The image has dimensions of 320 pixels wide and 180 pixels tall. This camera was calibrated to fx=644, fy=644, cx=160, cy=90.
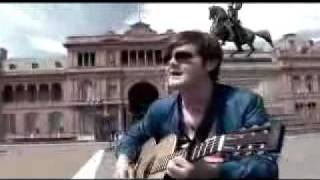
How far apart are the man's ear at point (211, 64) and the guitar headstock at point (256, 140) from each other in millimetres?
243

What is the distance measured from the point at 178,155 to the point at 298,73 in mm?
78718

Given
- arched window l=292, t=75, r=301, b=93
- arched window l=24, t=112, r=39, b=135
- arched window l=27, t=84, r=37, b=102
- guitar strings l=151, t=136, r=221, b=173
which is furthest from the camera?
arched window l=27, t=84, r=37, b=102

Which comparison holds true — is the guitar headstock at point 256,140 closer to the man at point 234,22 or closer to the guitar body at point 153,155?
the guitar body at point 153,155

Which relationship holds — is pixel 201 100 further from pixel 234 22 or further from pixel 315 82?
pixel 315 82

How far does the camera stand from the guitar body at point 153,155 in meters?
1.96

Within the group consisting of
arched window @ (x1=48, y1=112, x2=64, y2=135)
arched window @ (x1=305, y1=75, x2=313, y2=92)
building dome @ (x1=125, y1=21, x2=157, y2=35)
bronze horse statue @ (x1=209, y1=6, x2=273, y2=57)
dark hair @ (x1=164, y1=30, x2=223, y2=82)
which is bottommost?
arched window @ (x1=48, y1=112, x2=64, y2=135)

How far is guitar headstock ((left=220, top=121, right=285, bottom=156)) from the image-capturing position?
1678 mm

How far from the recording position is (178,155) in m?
1.89

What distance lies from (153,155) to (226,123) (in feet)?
1.07

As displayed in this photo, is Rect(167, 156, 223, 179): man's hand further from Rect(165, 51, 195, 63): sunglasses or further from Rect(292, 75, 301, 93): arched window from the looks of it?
Rect(292, 75, 301, 93): arched window

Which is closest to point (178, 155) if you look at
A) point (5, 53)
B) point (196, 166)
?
point (196, 166)

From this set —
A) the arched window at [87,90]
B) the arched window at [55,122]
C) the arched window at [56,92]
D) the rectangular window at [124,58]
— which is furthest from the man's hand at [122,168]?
the arched window at [56,92]

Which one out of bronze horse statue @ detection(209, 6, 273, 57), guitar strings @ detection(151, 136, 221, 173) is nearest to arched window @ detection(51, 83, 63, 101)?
bronze horse statue @ detection(209, 6, 273, 57)

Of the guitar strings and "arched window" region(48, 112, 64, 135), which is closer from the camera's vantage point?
the guitar strings
